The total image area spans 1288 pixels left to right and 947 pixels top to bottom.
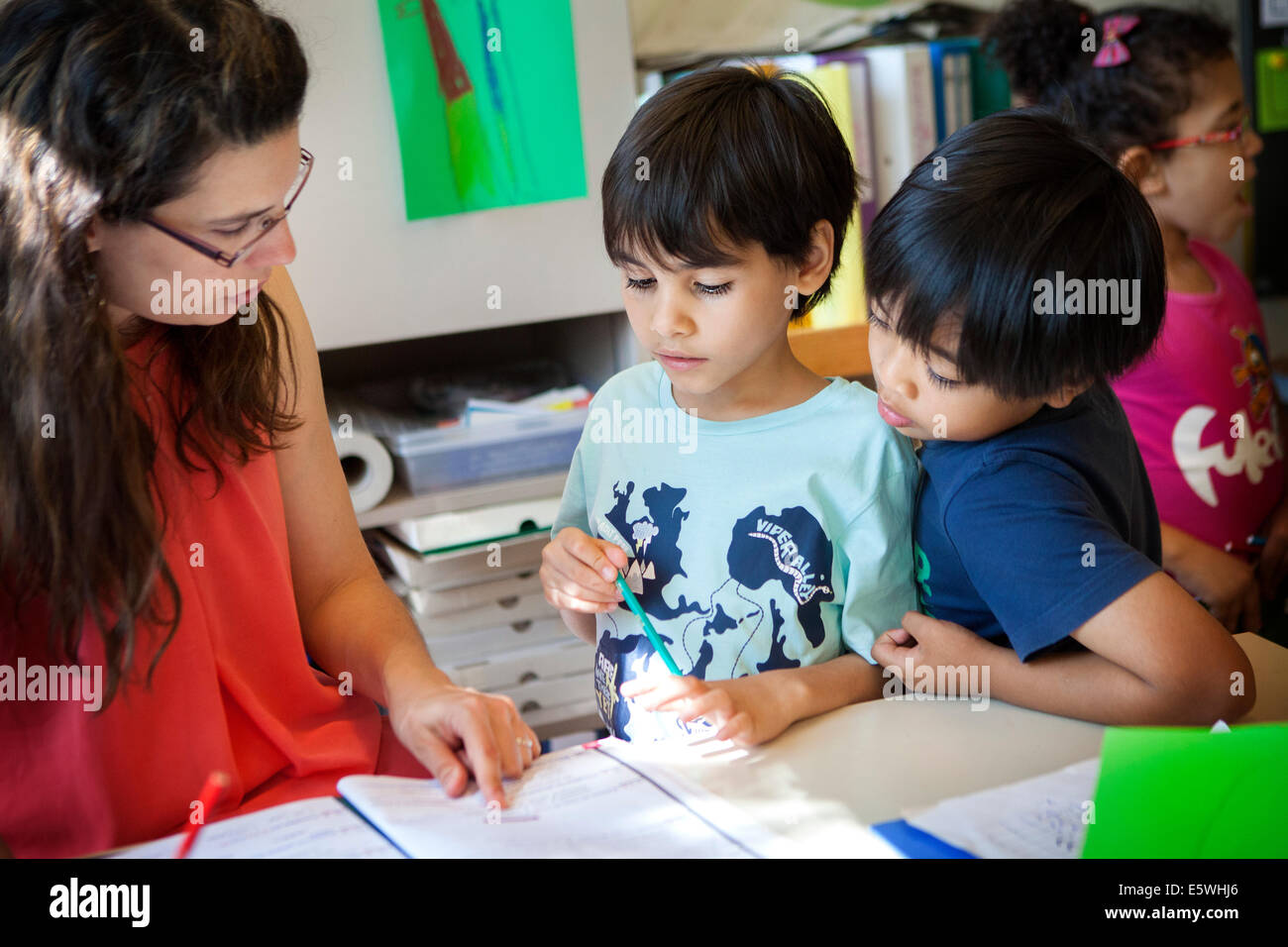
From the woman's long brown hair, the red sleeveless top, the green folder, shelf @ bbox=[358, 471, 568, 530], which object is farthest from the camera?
shelf @ bbox=[358, 471, 568, 530]

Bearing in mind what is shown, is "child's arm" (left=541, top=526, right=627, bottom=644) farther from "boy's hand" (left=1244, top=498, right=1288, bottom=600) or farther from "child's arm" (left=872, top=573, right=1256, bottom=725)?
"boy's hand" (left=1244, top=498, right=1288, bottom=600)

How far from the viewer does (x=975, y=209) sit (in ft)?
2.86

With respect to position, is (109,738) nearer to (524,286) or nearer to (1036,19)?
(524,286)

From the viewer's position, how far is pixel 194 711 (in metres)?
0.91

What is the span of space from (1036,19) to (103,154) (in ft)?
3.96

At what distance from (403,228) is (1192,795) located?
1173mm

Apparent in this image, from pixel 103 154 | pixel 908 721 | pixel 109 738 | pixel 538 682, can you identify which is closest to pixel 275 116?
pixel 103 154

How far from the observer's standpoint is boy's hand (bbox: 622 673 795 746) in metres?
0.83

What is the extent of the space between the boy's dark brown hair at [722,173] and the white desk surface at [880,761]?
39 cm

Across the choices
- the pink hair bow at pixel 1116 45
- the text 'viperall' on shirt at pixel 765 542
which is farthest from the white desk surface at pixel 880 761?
the pink hair bow at pixel 1116 45

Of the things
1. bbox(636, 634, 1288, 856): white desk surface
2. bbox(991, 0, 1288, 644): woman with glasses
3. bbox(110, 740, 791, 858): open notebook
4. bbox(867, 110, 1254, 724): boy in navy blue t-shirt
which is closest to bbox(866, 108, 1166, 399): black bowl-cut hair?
bbox(867, 110, 1254, 724): boy in navy blue t-shirt

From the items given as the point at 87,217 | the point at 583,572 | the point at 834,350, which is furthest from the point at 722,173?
the point at 834,350

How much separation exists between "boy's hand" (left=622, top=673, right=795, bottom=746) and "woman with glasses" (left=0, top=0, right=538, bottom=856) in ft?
0.32

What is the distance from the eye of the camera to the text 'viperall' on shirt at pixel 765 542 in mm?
981
